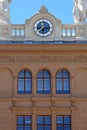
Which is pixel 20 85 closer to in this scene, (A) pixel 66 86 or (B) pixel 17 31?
(A) pixel 66 86

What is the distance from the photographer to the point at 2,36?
28984 millimetres

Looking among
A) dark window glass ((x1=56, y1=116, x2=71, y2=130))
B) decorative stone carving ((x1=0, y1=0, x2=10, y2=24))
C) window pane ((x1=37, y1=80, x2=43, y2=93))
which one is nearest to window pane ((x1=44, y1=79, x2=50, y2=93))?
window pane ((x1=37, y1=80, x2=43, y2=93))

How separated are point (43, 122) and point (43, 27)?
597cm

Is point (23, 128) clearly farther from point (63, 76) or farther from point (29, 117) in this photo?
point (63, 76)

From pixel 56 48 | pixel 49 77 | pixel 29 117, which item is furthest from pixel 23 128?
pixel 56 48

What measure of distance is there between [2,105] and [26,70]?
268 cm

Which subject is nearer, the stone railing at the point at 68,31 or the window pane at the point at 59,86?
the window pane at the point at 59,86

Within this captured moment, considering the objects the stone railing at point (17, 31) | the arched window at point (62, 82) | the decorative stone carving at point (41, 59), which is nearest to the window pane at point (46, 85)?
the arched window at point (62, 82)

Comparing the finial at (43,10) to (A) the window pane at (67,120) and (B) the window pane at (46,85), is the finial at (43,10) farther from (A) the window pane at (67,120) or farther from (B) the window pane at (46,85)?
(A) the window pane at (67,120)

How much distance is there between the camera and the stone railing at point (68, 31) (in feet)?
95.2

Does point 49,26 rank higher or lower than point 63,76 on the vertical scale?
higher

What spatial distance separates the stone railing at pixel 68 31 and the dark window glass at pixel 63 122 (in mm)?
5247

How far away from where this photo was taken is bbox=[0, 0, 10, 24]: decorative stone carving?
98.6ft

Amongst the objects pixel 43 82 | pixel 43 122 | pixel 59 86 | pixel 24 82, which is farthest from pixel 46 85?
pixel 43 122
